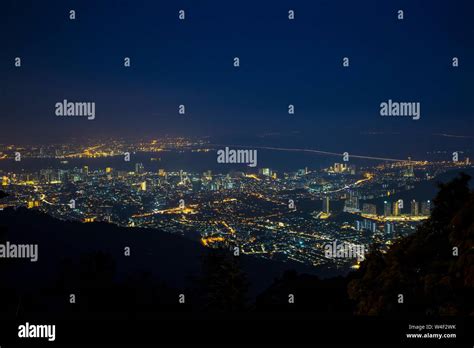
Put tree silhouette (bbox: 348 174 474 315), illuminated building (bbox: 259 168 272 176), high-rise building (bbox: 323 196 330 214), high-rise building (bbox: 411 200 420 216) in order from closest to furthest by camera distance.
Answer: tree silhouette (bbox: 348 174 474 315) → high-rise building (bbox: 411 200 420 216) → high-rise building (bbox: 323 196 330 214) → illuminated building (bbox: 259 168 272 176)

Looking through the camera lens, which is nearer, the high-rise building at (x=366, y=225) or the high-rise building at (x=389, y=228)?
the high-rise building at (x=389, y=228)

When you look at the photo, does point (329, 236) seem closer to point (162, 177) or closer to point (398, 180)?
point (398, 180)

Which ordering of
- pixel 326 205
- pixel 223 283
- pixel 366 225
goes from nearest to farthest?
pixel 223 283, pixel 366 225, pixel 326 205

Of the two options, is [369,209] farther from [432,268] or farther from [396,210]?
[432,268]

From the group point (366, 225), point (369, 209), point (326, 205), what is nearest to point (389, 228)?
point (366, 225)

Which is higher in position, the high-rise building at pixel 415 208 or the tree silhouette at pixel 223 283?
the high-rise building at pixel 415 208

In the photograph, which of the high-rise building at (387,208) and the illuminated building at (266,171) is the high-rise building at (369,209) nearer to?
the high-rise building at (387,208)

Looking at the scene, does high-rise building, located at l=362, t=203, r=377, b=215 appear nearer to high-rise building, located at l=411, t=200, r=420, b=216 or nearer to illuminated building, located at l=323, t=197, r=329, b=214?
illuminated building, located at l=323, t=197, r=329, b=214

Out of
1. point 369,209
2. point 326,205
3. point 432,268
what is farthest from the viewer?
point 326,205

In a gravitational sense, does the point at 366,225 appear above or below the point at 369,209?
below

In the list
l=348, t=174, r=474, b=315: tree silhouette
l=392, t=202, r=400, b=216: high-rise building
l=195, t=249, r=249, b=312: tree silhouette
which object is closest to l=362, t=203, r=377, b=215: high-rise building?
l=392, t=202, r=400, b=216: high-rise building

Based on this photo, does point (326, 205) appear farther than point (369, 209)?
Yes

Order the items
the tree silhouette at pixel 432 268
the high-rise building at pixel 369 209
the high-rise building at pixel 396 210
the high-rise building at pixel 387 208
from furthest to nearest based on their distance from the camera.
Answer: the high-rise building at pixel 369 209 < the high-rise building at pixel 387 208 < the high-rise building at pixel 396 210 < the tree silhouette at pixel 432 268

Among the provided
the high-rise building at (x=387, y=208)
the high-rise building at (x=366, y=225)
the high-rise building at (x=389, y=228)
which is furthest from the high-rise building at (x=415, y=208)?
the high-rise building at (x=387, y=208)
